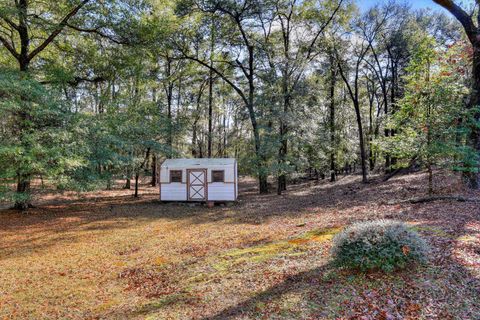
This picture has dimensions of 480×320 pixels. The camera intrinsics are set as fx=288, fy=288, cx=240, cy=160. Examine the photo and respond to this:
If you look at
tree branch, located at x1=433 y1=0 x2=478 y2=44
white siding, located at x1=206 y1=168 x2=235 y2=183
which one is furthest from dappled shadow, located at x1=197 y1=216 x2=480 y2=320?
white siding, located at x1=206 y1=168 x2=235 y2=183

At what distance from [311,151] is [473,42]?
10.7m

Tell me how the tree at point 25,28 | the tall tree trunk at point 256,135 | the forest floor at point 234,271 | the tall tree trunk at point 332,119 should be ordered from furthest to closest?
1. the tall tree trunk at point 332,119
2. the tall tree trunk at point 256,135
3. the tree at point 25,28
4. the forest floor at point 234,271

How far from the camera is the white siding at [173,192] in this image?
14.9 m

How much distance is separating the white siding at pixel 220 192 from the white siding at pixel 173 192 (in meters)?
1.38

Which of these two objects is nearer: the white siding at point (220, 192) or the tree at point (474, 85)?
the tree at point (474, 85)

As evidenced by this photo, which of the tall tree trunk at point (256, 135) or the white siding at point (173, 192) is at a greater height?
the tall tree trunk at point (256, 135)

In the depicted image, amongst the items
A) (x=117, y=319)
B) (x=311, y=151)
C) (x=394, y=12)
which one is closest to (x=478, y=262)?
(x=117, y=319)

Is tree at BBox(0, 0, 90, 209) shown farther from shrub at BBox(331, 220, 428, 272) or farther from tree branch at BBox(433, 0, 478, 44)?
tree branch at BBox(433, 0, 478, 44)

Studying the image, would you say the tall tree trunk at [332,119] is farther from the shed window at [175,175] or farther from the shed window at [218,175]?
the shed window at [175,175]

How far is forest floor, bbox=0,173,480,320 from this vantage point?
3299 millimetres

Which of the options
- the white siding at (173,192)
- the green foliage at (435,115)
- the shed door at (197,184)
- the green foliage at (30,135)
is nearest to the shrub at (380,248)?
the green foliage at (435,115)

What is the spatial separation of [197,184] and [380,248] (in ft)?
38.5

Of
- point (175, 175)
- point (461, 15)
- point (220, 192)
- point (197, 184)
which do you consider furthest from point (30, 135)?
point (461, 15)

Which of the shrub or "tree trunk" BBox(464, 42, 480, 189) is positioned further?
"tree trunk" BBox(464, 42, 480, 189)
